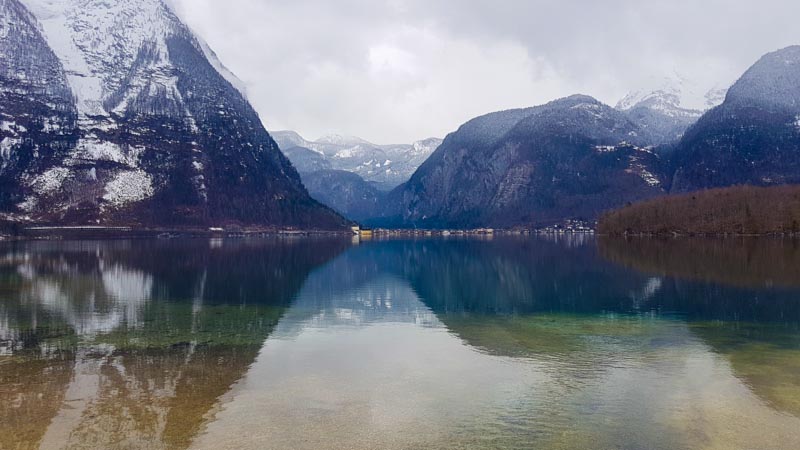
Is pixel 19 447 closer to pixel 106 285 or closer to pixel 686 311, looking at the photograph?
pixel 686 311

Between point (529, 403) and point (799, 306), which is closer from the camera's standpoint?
point (529, 403)

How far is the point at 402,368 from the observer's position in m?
35.0

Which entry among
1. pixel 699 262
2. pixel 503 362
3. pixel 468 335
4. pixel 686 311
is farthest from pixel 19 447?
pixel 699 262

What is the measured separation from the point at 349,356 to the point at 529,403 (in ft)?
46.0

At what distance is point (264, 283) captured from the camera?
83.2m

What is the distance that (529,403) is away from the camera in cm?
2744

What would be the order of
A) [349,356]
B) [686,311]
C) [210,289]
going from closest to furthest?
1. [349,356]
2. [686,311]
3. [210,289]

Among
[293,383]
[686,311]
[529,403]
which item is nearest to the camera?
[529,403]

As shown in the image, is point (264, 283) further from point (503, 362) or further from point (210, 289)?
point (503, 362)

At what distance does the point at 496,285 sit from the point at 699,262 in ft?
163

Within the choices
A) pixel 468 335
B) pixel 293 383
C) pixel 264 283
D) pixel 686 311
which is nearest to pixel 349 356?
pixel 293 383

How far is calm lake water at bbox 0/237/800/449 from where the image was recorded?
2381cm

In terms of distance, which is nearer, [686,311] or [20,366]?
[20,366]

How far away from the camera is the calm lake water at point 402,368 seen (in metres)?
23.8
